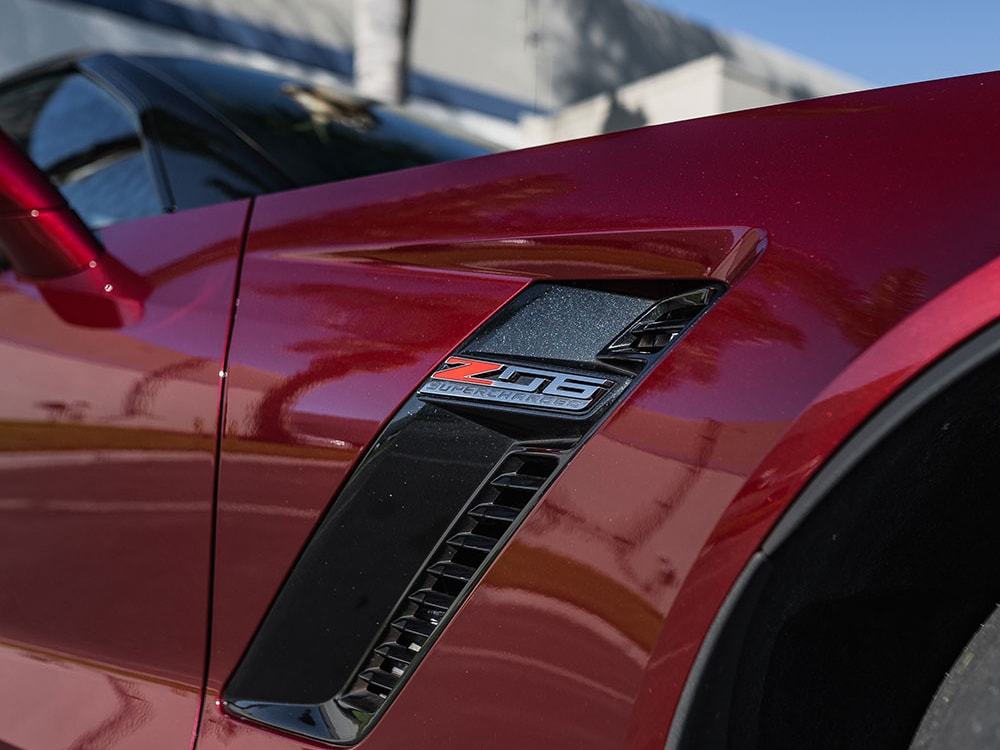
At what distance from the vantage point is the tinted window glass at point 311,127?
5.88ft

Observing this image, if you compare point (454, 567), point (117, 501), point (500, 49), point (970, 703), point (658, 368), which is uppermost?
point (658, 368)

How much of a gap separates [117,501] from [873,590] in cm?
86

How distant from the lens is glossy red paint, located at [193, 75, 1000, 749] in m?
0.81

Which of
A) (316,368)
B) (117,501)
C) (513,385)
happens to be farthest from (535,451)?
(117,501)

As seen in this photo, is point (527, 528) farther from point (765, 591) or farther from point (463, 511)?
point (765, 591)

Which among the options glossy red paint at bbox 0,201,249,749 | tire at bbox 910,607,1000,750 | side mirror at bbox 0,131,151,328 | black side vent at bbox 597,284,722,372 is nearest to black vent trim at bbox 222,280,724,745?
black side vent at bbox 597,284,722,372

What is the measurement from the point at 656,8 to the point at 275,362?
58.3 ft

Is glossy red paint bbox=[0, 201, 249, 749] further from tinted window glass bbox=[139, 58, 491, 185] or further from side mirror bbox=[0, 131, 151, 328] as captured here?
tinted window glass bbox=[139, 58, 491, 185]

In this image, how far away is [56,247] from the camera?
139 cm

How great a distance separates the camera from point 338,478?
106 centimetres

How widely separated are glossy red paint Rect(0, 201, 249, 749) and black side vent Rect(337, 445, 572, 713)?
0.78 ft

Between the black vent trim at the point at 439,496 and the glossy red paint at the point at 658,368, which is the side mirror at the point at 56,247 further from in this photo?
the black vent trim at the point at 439,496

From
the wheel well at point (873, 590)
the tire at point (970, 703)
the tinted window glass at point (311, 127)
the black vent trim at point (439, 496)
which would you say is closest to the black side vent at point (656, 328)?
the black vent trim at point (439, 496)

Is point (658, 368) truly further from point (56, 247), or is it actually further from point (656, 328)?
point (56, 247)
